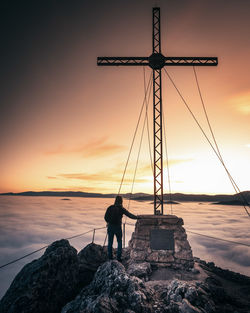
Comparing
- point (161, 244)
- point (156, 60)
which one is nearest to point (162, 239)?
point (161, 244)

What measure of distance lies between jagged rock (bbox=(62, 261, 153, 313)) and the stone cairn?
351 cm

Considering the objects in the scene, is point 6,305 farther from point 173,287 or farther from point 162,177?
point 162,177

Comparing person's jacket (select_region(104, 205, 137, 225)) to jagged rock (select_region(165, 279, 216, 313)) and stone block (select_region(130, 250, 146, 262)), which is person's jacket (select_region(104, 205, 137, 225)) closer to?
stone block (select_region(130, 250, 146, 262))

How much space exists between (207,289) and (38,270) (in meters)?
6.11

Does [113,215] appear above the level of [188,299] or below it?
above

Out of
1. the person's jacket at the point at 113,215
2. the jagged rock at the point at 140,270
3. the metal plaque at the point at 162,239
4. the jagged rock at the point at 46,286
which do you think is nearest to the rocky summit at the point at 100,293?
the jagged rock at the point at 46,286

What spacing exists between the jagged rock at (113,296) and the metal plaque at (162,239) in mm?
3783

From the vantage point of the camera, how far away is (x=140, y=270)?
795cm

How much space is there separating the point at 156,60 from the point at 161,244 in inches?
463

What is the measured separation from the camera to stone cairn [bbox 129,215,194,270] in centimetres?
904

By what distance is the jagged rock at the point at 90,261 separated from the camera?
759 centimetres

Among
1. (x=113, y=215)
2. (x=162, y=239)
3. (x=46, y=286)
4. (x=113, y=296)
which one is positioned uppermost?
(x=113, y=215)

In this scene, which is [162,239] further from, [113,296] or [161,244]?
[113,296]

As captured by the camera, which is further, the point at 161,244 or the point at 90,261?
the point at 161,244
